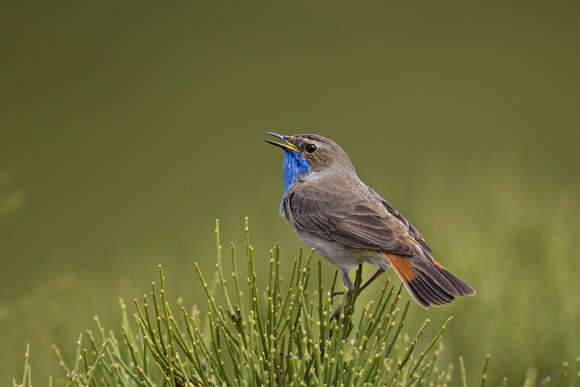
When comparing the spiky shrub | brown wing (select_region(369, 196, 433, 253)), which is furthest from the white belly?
the spiky shrub

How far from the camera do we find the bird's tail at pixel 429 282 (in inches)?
168

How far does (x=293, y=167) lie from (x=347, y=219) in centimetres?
70

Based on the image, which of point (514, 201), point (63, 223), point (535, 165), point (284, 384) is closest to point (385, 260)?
point (284, 384)

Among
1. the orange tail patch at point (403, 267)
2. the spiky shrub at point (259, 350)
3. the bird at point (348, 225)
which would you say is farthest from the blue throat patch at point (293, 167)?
the spiky shrub at point (259, 350)

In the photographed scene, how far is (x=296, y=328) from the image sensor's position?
3.57 meters

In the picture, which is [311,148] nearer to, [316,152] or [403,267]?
[316,152]

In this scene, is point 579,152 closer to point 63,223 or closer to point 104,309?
point 63,223

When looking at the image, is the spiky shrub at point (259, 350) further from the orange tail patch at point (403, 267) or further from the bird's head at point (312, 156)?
the bird's head at point (312, 156)

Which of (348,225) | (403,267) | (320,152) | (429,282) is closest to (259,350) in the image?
(429,282)

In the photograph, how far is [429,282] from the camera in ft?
14.4

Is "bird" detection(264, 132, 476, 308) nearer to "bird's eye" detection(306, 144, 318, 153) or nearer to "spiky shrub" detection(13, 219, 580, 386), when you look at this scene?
"bird's eye" detection(306, 144, 318, 153)

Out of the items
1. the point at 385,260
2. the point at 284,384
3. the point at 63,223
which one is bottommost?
the point at 284,384

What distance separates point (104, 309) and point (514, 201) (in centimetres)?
277

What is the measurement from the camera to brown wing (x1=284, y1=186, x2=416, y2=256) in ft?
15.7
